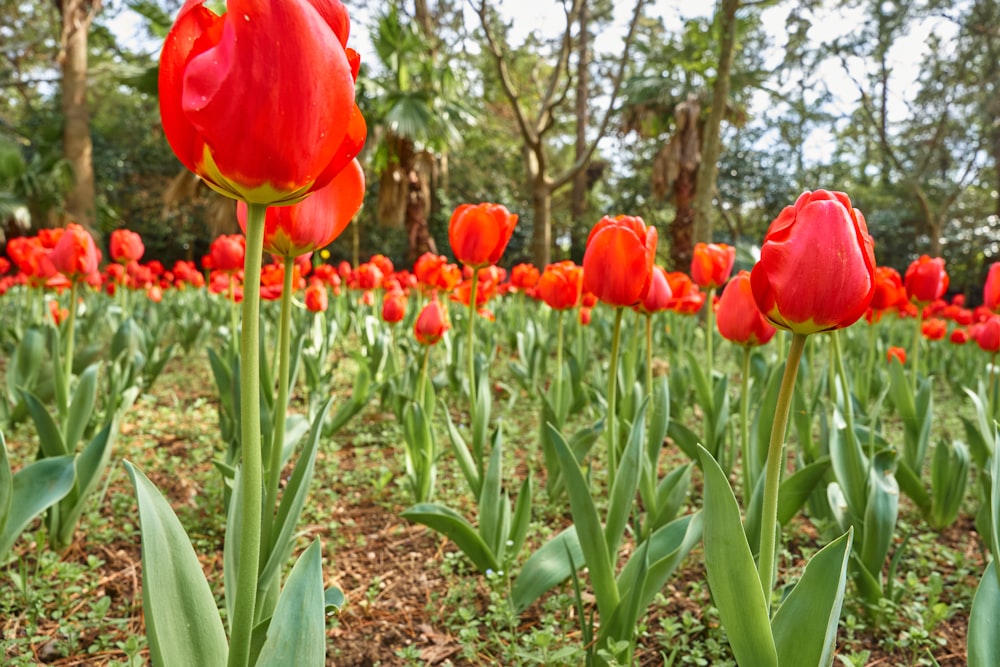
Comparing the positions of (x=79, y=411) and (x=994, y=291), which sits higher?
(x=994, y=291)

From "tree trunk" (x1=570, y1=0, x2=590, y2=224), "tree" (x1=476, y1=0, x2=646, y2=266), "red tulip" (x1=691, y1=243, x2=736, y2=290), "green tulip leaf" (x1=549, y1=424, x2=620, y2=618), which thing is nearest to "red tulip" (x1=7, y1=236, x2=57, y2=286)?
"green tulip leaf" (x1=549, y1=424, x2=620, y2=618)

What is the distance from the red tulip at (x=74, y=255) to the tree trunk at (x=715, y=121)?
4376 millimetres

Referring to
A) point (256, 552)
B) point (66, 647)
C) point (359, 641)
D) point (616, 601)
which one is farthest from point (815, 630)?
point (66, 647)

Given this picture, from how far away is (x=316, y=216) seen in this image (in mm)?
929

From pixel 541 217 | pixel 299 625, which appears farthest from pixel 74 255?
pixel 541 217

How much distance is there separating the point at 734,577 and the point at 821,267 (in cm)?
39

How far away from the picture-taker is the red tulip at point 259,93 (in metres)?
0.56

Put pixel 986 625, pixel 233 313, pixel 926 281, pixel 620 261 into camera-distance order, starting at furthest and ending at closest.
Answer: pixel 926 281 < pixel 233 313 < pixel 620 261 < pixel 986 625

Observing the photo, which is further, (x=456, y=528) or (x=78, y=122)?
(x=78, y=122)

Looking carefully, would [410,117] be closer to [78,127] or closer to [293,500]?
[78,127]

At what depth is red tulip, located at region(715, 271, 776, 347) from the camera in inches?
53.4

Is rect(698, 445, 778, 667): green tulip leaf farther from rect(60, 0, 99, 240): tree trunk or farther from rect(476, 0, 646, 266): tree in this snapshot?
rect(60, 0, 99, 240): tree trunk

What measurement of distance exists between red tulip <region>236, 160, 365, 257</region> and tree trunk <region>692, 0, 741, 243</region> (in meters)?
4.68

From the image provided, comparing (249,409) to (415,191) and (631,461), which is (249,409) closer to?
(631,461)
